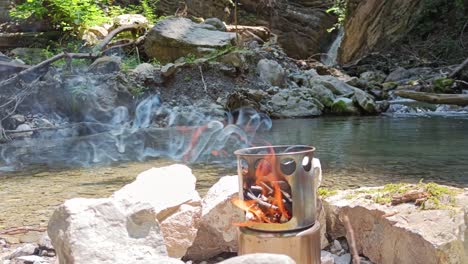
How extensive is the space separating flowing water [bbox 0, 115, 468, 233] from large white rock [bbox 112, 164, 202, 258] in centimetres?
94

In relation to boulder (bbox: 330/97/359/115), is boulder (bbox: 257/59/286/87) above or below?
above

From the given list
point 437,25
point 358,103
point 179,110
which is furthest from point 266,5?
point 179,110

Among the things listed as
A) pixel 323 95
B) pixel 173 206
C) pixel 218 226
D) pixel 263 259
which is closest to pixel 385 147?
pixel 218 226

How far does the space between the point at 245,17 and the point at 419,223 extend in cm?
1827

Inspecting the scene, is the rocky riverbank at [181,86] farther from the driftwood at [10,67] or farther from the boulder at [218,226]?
the boulder at [218,226]

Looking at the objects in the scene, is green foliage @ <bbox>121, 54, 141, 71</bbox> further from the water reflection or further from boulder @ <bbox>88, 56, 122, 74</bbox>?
the water reflection

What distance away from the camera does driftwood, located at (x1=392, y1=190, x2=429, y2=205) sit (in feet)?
6.43

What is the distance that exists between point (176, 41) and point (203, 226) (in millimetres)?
8693

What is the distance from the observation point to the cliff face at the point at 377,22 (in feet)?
58.8

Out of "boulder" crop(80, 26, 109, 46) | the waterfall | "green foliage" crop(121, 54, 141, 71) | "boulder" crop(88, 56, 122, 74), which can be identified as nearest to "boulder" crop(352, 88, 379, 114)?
"green foliage" crop(121, 54, 141, 71)

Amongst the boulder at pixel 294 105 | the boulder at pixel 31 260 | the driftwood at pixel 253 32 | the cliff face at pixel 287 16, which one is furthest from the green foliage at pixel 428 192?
the cliff face at pixel 287 16

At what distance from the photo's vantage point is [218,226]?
2.09 m

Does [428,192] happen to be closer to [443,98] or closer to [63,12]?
[443,98]

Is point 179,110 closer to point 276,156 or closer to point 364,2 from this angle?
point 276,156
